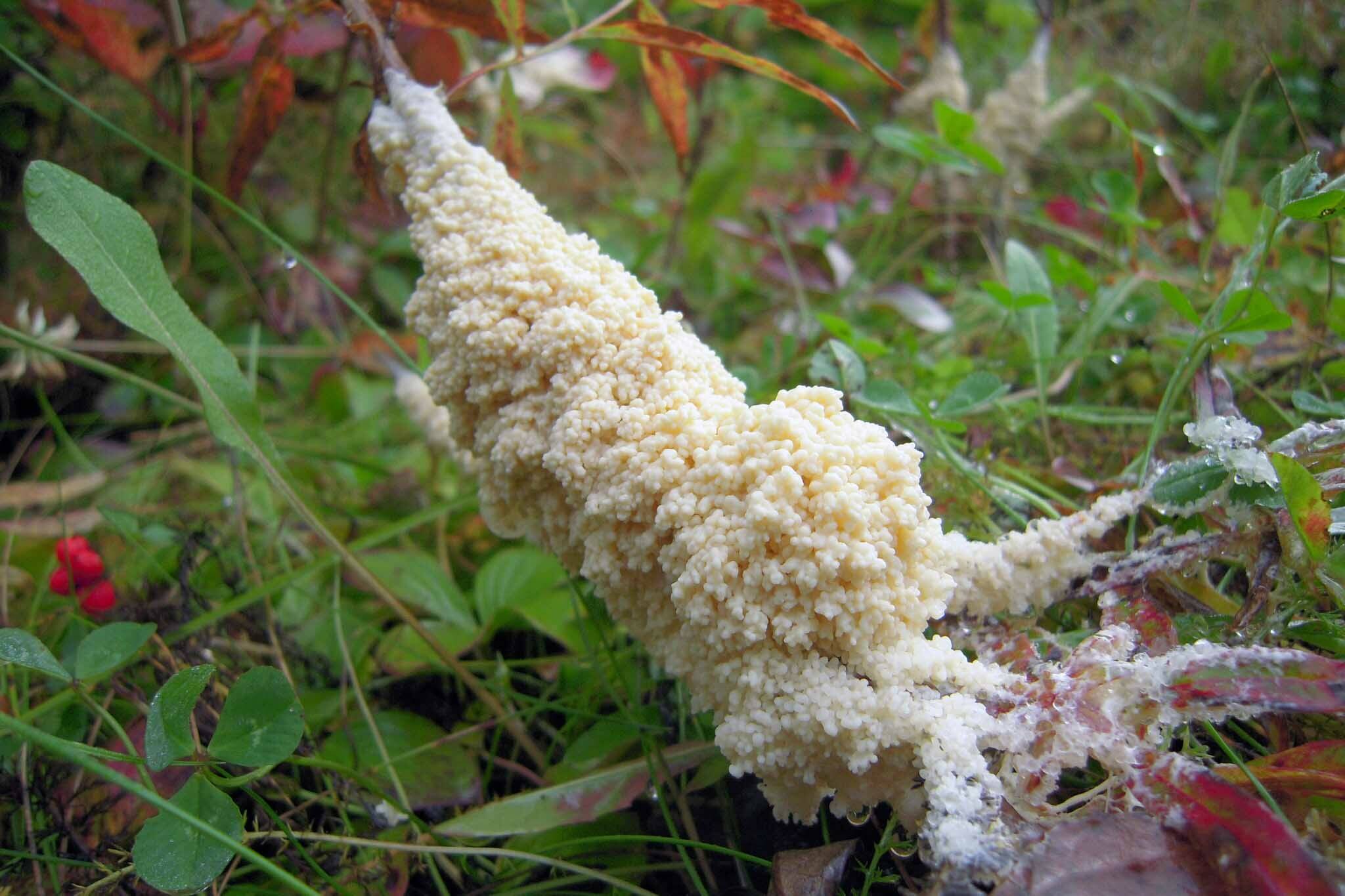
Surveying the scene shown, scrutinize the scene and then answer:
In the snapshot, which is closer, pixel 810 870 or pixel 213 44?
pixel 810 870

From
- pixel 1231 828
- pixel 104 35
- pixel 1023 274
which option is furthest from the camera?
pixel 104 35

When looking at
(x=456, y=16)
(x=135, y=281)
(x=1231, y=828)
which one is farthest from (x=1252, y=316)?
(x=135, y=281)

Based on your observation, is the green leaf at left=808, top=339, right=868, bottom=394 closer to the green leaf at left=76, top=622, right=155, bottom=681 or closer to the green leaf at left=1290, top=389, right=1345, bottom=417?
the green leaf at left=1290, top=389, right=1345, bottom=417

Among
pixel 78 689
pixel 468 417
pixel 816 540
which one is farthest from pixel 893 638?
pixel 78 689

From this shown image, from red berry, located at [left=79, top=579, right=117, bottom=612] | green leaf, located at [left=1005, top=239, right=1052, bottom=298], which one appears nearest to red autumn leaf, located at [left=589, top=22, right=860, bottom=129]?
green leaf, located at [left=1005, top=239, right=1052, bottom=298]

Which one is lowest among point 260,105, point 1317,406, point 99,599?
point 99,599

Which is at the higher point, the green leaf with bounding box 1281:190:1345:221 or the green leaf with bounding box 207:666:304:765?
the green leaf with bounding box 1281:190:1345:221

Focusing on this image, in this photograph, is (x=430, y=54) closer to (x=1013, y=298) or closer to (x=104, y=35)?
(x=104, y=35)
